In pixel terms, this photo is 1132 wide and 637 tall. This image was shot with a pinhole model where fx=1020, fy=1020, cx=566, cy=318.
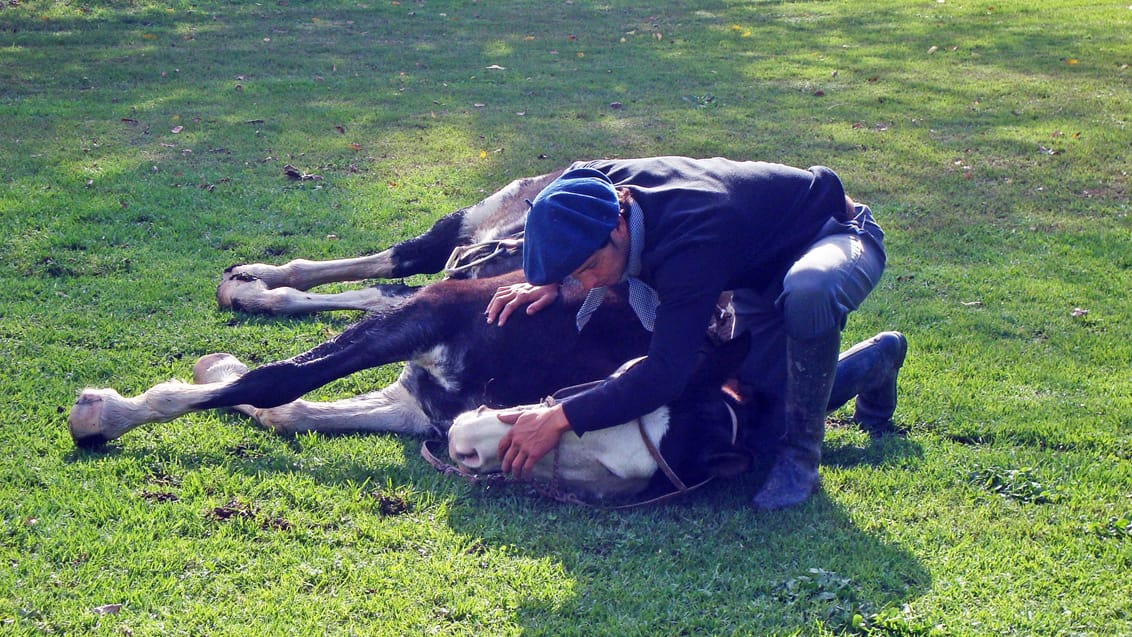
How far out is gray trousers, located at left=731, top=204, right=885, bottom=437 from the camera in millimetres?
3732

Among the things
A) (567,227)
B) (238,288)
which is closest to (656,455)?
(567,227)

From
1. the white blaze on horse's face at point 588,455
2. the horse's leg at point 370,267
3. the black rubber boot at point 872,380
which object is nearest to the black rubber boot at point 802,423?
the black rubber boot at point 872,380

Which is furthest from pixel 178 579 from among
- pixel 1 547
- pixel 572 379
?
pixel 572 379

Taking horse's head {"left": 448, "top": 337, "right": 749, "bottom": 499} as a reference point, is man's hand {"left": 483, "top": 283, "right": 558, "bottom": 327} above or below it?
above

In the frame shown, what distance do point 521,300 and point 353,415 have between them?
926 mm

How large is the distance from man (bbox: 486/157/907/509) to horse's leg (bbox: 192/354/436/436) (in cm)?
61

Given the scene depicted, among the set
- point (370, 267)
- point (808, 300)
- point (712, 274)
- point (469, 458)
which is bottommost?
point (469, 458)

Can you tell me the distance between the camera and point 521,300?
433 centimetres

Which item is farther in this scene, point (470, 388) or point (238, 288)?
point (238, 288)

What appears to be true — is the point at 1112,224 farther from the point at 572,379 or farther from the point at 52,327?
the point at 52,327

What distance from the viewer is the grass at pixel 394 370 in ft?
11.1

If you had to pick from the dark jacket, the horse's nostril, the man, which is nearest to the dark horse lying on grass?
the horse's nostril

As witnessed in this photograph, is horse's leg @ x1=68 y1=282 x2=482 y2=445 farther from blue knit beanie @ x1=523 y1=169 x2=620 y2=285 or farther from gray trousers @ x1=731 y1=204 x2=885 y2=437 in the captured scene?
gray trousers @ x1=731 y1=204 x2=885 y2=437

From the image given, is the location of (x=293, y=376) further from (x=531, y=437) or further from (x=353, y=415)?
(x=531, y=437)
